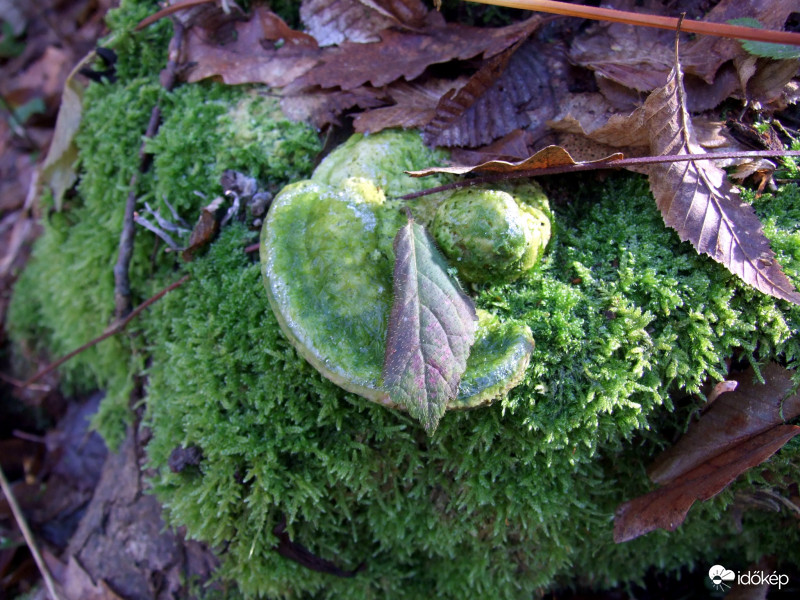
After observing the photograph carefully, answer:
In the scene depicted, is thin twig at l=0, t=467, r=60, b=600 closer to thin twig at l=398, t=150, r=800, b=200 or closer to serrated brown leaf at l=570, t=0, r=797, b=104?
thin twig at l=398, t=150, r=800, b=200

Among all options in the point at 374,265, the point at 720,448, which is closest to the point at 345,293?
the point at 374,265

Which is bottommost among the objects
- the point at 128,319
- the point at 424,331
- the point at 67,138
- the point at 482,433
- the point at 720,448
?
the point at 720,448

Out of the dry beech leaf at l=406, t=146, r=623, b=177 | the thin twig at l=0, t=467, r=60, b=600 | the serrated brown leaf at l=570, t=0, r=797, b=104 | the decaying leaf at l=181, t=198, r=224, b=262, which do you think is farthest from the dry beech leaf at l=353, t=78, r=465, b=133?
the thin twig at l=0, t=467, r=60, b=600

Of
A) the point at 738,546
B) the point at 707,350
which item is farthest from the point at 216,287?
the point at 738,546

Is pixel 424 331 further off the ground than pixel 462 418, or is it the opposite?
pixel 424 331

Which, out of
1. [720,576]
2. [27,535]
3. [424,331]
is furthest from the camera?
[27,535]

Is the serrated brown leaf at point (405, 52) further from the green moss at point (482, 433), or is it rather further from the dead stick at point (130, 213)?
the green moss at point (482, 433)

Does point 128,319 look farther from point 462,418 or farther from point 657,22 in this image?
point 657,22
